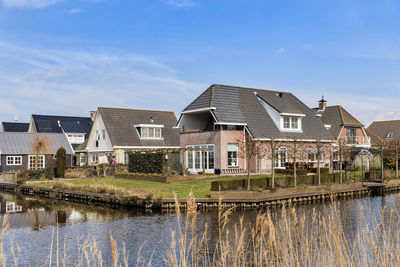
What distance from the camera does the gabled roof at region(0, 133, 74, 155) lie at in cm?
4275

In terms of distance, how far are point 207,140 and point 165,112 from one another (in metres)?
15.7

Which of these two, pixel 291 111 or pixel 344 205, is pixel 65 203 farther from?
pixel 291 111

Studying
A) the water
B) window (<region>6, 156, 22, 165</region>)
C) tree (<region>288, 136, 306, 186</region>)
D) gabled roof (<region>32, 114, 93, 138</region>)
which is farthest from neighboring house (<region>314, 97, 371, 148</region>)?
gabled roof (<region>32, 114, 93, 138</region>)

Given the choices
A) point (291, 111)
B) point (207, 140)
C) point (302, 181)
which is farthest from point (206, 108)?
point (302, 181)

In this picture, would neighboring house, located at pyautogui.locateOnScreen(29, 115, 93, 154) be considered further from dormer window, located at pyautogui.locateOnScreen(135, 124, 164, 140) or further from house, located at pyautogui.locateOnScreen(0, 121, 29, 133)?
dormer window, located at pyautogui.locateOnScreen(135, 124, 164, 140)

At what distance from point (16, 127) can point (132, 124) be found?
2940 centimetres

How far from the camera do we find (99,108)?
43.0 meters

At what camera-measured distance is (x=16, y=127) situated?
6431 centimetres

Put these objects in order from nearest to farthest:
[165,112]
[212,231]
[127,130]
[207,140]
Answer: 1. [212,231]
2. [207,140]
3. [127,130]
4. [165,112]

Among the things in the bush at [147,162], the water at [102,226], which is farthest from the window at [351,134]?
the bush at [147,162]

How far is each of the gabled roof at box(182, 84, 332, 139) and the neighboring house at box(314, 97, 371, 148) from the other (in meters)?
6.30

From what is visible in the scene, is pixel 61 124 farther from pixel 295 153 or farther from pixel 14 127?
pixel 295 153

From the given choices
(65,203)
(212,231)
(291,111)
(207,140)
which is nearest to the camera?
(212,231)

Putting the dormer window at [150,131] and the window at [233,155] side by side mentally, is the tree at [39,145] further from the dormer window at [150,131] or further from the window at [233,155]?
the window at [233,155]
